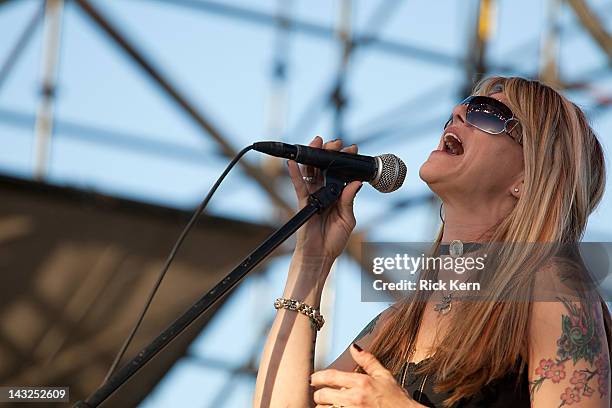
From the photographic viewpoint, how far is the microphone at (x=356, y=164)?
7.27 feet

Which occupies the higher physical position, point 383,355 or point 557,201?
point 557,201

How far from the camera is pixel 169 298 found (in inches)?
183

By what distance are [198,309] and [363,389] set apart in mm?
301

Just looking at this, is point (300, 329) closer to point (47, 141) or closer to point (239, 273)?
point (239, 273)

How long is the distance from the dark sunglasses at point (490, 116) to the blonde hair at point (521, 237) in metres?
0.02

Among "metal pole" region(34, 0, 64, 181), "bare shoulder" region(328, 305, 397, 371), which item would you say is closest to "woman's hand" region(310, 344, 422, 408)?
"bare shoulder" region(328, 305, 397, 371)

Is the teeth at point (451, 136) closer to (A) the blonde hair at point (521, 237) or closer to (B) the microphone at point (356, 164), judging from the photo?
(A) the blonde hair at point (521, 237)

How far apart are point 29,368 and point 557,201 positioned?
8.90ft

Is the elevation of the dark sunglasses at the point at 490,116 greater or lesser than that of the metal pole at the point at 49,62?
lesser

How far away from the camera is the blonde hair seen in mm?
2135

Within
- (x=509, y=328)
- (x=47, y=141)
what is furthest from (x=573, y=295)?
(x=47, y=141)

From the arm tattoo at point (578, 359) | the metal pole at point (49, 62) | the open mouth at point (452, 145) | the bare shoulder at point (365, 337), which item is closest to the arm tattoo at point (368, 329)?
the bare shoulder at point (365, 337)

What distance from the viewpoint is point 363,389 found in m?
2.04

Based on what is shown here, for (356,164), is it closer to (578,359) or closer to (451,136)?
(451,136)
